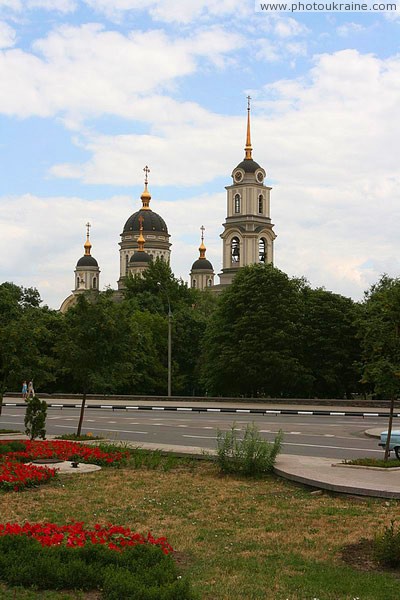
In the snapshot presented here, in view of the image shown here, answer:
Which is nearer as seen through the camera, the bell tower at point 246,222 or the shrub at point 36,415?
the shrub at point 36,415

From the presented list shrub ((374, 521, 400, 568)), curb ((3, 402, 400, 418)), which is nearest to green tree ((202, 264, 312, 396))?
curb ((3, 402, 400, 418))

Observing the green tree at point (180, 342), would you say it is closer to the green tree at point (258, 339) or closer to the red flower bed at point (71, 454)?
the green tree at point (258, 339)

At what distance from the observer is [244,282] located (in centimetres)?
5512

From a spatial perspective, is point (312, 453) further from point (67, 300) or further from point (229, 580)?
point (67, 300)

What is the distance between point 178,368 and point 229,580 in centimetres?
5928

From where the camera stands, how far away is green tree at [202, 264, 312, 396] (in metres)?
51.8

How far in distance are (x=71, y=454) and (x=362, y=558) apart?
10.3 metres

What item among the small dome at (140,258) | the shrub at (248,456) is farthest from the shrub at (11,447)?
the small dome at (140,258)

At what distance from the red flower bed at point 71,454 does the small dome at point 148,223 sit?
363 feet

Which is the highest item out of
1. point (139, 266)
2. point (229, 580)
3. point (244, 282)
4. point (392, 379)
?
point (139, 266)

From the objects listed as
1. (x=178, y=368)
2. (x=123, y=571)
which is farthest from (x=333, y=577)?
(x=178, y=368)

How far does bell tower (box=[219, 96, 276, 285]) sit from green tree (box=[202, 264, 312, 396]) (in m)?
42.2

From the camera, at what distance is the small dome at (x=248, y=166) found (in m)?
100

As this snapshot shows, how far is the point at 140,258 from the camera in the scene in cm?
11838
